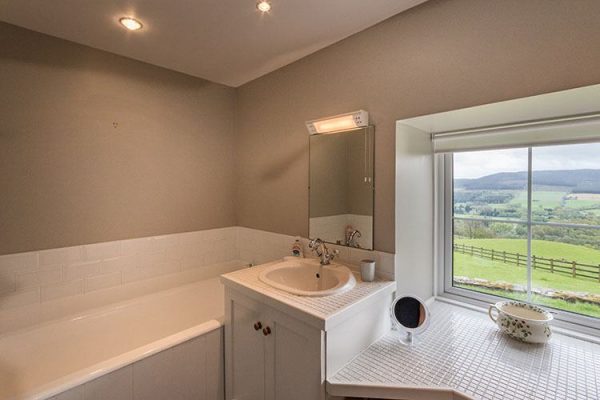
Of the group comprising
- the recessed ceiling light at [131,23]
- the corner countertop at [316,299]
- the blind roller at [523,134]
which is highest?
the recessed ceiling light at [131,23]

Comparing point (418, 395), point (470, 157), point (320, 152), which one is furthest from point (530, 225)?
point (320, 152)

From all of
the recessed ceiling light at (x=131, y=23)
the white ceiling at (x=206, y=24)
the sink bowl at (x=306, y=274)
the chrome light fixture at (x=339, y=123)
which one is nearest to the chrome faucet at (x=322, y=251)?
the sink bowl at (x=306, y=274)

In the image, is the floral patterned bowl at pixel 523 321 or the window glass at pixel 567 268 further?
the window glass at pixel 567 268

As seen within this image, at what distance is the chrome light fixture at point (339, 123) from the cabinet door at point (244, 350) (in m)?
1.19

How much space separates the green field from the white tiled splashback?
0.67 metres

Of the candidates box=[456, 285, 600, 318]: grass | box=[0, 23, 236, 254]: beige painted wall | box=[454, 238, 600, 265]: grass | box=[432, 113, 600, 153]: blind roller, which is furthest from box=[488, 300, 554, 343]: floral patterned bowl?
box=[0, 23, 236, 254]: beige painted wall

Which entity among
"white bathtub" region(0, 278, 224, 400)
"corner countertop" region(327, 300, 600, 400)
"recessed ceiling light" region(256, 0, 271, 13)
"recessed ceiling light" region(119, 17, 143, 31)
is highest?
"recessed ceiling light" region(119, 17, 143, 31)

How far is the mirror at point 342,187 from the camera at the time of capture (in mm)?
1798

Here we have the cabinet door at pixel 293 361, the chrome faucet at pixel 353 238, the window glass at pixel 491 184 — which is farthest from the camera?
the chrome faucet at pixel 353 238

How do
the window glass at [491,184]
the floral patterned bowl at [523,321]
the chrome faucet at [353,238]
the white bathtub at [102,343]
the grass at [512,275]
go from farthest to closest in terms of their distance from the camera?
the chrome faucet at [353,238] < the window glass at [491,184] < the grass at [512,275] < the white bathtub at [102,343] < the floral patterned bowl at [523,321]

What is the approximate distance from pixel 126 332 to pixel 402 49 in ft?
8.54

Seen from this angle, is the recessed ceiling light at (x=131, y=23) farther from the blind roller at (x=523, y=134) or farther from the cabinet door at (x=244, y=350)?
the blind roller at (x=523, y=134)

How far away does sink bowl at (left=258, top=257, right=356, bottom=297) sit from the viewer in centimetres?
178

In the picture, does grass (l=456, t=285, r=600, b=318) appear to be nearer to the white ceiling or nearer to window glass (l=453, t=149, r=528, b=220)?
window glass (l=453, t=149, r=528, b=220)
